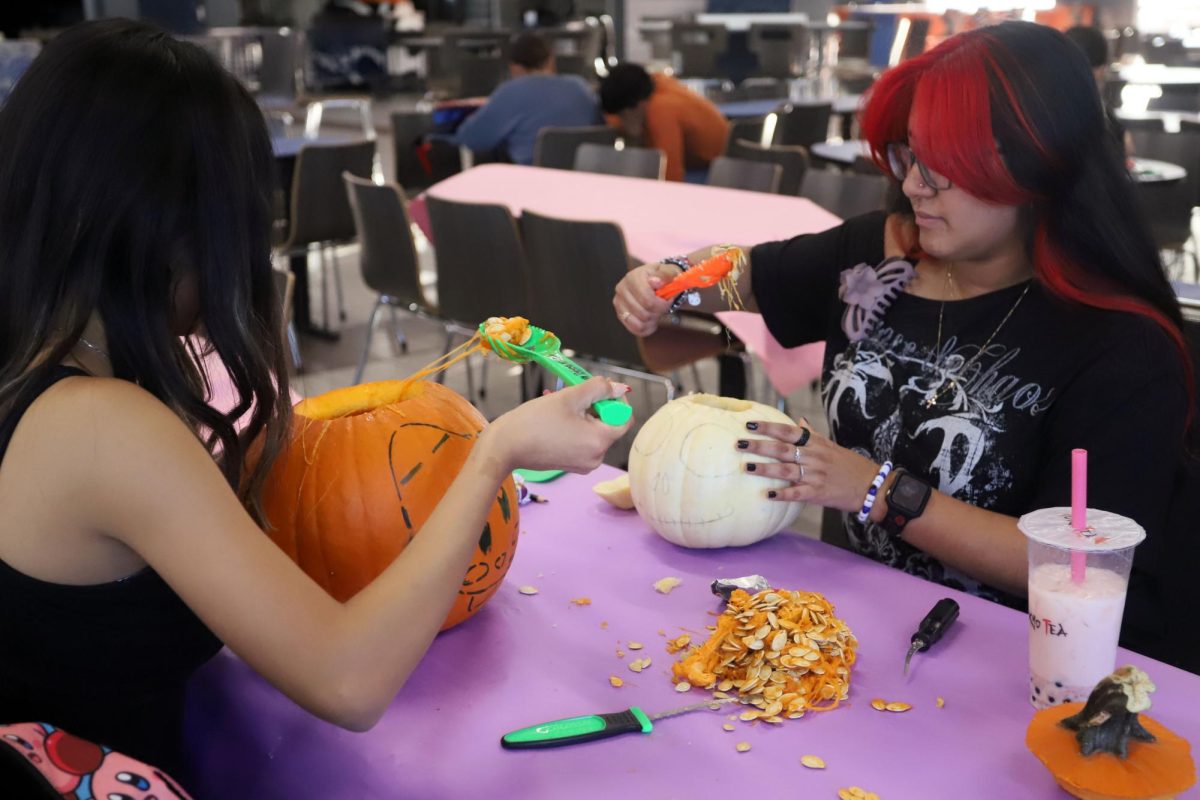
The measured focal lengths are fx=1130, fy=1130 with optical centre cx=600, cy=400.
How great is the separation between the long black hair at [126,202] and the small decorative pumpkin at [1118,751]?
0.84 m

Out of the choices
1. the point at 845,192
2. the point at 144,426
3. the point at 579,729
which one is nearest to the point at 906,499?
the point at 579,729

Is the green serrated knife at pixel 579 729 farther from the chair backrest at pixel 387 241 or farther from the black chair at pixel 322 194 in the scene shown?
the black chair at pixel 322 194

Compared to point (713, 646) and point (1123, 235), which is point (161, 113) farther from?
point (1123, 235)

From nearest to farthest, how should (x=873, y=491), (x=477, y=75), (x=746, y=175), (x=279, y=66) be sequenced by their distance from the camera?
(x=873, y=491) < (x=746, y=175) < (x=477, y=75) < (x=279, y=66)

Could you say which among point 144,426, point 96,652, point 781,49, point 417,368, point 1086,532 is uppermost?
point 781,49

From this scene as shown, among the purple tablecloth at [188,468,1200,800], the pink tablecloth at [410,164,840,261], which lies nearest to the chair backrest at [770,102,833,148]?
the pink tablecloth at [410,164,840,261]

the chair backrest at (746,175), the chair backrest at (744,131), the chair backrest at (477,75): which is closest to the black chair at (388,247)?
the chair backrest at (746,175)

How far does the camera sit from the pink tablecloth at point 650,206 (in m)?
3.54

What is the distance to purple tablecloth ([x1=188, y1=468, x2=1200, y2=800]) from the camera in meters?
1.00

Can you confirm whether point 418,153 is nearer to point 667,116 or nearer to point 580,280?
point 667,116

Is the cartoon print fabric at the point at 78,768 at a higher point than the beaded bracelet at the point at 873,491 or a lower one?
higher

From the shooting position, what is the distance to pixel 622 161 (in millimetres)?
5090

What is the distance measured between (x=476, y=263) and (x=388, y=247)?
1.68 feet

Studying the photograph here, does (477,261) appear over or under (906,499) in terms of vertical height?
under
